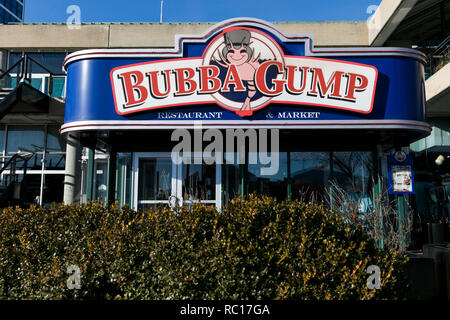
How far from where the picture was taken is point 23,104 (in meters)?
11.6

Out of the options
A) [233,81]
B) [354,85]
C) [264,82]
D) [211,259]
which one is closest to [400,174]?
[354,85]

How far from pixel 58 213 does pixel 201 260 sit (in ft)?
7.90

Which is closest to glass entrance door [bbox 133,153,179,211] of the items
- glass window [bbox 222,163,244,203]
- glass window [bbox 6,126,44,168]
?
glass window [bbox 222,163,244,203]

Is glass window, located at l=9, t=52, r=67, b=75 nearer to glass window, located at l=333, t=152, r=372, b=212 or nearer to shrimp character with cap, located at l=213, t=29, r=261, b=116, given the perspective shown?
shrimp character with cap, located at l=213, t=29, r=261, b=116

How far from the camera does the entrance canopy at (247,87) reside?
Answer: 7.82 m

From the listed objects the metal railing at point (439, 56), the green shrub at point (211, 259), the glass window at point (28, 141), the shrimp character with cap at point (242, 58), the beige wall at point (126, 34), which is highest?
the beige wall at point (126, 34)

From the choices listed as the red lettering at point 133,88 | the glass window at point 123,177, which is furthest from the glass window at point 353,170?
the glass window at point 123,177

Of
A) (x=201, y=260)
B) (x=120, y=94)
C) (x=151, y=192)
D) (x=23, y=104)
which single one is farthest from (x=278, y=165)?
(x=23, y=104)

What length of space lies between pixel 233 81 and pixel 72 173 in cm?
735

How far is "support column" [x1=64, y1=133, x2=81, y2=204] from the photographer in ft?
40.8

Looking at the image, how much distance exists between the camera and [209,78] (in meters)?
7.92

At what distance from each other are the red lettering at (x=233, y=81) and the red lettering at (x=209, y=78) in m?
0.14

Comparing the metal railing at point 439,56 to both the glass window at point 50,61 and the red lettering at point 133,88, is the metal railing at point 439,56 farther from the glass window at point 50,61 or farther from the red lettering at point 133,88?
the glass window at point 50,61
